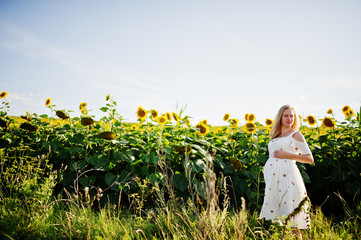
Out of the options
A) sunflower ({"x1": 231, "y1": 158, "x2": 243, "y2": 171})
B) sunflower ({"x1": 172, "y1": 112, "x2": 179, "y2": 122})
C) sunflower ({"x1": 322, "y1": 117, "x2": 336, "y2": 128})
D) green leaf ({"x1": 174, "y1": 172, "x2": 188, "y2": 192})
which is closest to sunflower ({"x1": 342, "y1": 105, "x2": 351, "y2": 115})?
sunflower ({"x1": 322, "y1": 117, "x2": 336, "y2": 128})

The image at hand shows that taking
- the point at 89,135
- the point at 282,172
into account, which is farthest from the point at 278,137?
the point at 89,135

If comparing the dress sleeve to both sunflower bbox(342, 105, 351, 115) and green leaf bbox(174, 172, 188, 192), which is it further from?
sunflower bbox(342, 105, 351, 115)

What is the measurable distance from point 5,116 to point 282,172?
4245 mm

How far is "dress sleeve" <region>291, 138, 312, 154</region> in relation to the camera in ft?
9.68

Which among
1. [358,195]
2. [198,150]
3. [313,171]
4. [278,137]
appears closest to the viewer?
[278,137]

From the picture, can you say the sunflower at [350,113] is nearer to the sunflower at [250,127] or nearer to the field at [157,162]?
the field at [157,162]

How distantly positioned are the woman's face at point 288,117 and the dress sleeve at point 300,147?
0.23 metres

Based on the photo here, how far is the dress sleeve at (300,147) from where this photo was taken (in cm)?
295

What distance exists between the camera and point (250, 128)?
4.08 m

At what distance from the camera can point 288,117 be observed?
3.14 metres

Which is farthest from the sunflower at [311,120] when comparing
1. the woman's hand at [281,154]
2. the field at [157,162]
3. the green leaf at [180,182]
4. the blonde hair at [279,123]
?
the green leaf at [180,182]

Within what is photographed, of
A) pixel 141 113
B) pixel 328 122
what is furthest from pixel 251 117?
pixel 141 113

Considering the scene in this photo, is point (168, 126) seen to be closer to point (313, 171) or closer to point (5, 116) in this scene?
point (313, 171)

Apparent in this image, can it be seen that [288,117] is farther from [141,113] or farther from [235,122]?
[141,113]
